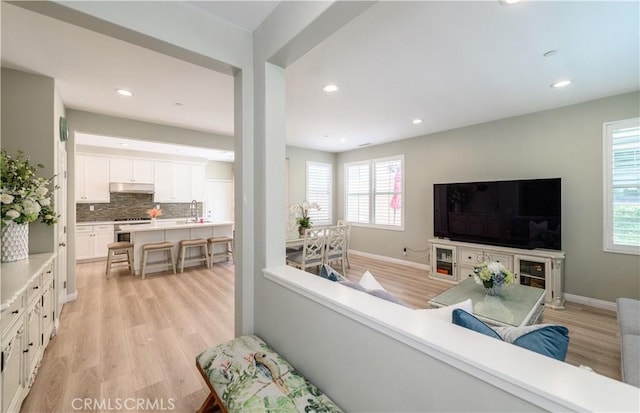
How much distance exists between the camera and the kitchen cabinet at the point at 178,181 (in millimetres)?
6711

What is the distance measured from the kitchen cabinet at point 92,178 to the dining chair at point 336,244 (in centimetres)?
542

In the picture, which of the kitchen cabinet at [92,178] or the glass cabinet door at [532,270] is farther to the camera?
the kitchen cabinet at [92,178]

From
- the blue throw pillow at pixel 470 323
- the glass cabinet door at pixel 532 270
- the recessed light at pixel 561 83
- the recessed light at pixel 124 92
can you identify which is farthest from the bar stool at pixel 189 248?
the recessed light at pixel 561 83

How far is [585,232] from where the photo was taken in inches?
132

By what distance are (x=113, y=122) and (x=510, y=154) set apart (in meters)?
5.95

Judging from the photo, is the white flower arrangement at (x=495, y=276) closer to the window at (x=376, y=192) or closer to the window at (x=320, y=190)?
the window at (x=376, y=192)

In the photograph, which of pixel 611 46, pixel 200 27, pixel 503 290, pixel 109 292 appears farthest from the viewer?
pixel 109 292

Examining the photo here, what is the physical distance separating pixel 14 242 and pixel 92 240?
14.5ft

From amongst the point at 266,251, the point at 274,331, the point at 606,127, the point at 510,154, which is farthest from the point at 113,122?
the point at 606,127

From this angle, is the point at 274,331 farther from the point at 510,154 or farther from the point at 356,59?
the point at 510,154

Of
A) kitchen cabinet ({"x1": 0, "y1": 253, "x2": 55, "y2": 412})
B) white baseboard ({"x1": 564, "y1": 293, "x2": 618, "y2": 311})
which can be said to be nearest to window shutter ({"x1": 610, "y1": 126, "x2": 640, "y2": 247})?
white baseboard ({"x1": 564, "y1": 293, "x2": 618, "y2": 311})

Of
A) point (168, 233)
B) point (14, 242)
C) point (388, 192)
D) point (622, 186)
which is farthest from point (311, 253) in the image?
point (622, 186)

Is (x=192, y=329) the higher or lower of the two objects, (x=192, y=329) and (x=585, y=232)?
the lower

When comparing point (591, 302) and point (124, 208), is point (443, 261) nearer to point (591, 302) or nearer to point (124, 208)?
point (591, 302)
